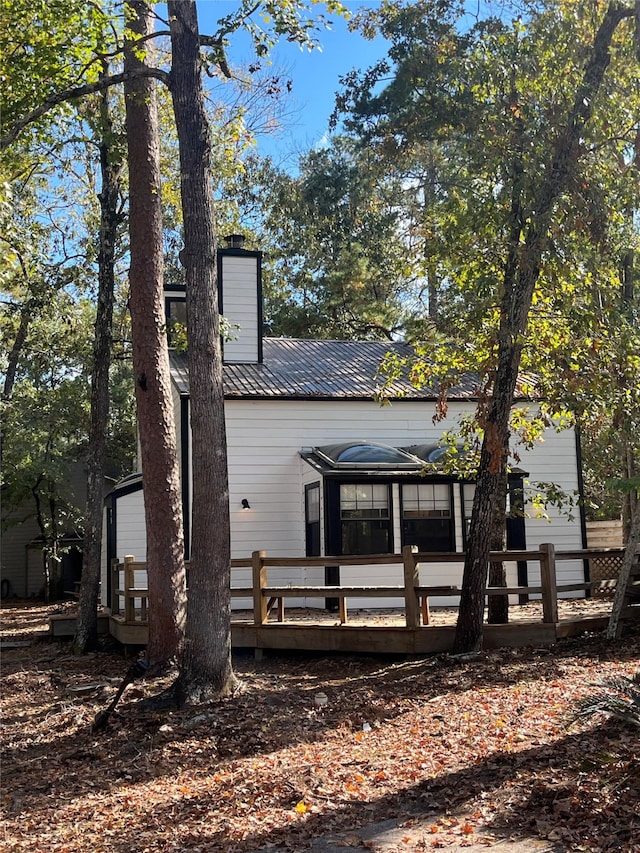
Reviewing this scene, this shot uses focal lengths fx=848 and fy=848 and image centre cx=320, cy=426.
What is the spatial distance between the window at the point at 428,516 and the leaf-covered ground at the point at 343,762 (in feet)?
14.2

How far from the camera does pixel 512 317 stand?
371 inches

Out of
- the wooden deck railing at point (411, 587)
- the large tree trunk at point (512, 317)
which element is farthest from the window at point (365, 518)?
the large tree trunk at point (512, 317)

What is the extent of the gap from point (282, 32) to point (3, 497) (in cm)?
2016

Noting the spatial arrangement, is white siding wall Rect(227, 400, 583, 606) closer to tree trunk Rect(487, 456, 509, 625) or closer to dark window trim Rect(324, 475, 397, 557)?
dark window trim Rect(324, 475, 397, 557)

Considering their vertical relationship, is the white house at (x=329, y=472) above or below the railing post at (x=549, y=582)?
above

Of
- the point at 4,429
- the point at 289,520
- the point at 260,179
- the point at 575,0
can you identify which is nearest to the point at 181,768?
the point at 289,520

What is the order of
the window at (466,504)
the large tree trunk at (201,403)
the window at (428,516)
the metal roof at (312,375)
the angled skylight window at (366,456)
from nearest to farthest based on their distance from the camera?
the large tree trunk at (201,403), the angled skylight window at (366,456), the window at (428,516), the window at (466,504), the metal roof at (312,375)

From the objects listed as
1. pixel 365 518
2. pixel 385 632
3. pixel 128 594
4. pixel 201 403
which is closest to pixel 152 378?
pixel 201 403

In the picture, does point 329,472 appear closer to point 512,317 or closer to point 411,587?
point 411,587

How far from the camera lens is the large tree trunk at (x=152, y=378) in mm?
10039

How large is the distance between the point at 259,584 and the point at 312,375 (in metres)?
6.28

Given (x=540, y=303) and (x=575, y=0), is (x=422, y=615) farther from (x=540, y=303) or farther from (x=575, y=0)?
(x=575, y=0)

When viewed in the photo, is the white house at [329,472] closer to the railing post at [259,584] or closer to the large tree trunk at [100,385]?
the large tree trunk at [100,385]

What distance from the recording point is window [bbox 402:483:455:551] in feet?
47.0
